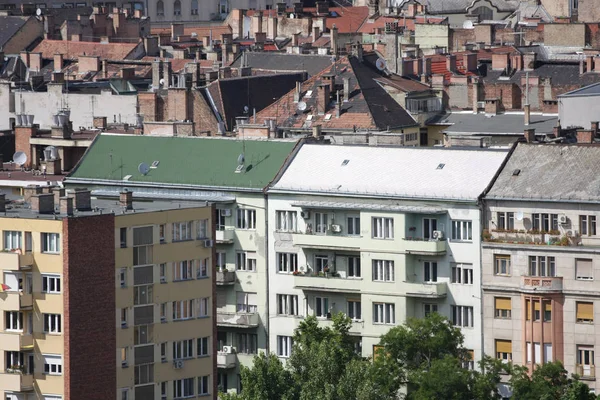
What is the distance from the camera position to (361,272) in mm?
94250

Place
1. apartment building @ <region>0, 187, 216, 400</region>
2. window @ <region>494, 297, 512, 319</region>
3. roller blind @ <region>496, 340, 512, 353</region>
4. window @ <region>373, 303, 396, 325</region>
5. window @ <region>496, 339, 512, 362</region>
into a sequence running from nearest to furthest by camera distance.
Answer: apartment building @ <region>0, 187, 216, 400</region>
window @ <region>496, 339, 512, 362</region>
roller blind @ <region>496, 340, 512, 353</region>
window @ <region>494, 297, 512, 319</region>
window @ <region>373, 303, 396, 325</region>

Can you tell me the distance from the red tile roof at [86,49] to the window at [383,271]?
67264mm

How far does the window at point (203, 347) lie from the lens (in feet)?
277

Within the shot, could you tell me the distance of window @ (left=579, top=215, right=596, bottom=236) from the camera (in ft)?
294

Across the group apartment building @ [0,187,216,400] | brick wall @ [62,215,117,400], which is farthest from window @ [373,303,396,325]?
brick wall @ [62,215,117,400]

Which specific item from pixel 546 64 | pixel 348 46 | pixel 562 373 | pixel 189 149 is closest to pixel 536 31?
pixel 348 46

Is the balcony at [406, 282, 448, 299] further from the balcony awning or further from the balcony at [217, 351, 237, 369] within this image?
the balcony at [217, 351, 237, 369]

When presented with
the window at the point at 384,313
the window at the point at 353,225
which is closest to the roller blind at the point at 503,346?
the window at the point at 384,313

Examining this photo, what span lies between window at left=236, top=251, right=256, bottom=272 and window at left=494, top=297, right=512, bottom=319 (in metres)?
9.95

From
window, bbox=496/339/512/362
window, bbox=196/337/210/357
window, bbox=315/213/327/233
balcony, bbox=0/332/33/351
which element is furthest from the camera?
window, bbox=315/213/327/233

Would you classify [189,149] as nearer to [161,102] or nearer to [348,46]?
[161,102]

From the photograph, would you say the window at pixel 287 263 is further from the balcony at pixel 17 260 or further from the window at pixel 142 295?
the balcony at pixel 17 260

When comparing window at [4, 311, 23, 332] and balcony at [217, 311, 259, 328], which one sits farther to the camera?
balcony at [217, 311, 259, 328]

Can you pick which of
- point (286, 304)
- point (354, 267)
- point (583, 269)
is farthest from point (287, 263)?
point (583, 269)
